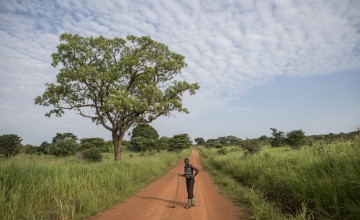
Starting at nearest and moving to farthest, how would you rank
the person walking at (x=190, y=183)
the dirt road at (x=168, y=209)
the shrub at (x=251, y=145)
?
the dirt road at (x=168, y=209), the person walking at (x=190, y=183), the shrub at (x=251, y=145)

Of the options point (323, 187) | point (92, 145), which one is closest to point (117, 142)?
point (323, 187)

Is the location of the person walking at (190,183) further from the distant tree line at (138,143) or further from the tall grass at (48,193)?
the distant tree line at (138,143)

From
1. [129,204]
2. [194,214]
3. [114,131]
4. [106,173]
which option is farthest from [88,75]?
[194,214]

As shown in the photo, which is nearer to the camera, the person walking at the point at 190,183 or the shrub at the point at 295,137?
the person walking at the point at 190,183

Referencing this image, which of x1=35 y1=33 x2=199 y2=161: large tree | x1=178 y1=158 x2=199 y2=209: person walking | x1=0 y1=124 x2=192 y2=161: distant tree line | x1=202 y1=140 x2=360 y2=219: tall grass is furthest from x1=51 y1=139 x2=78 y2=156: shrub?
x1=202 y1=140 x2=360 y2=219: tall grass

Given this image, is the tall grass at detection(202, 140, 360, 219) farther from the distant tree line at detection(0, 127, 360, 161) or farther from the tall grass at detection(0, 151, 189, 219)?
the tall grass at detection(0, 151, 189, 219)

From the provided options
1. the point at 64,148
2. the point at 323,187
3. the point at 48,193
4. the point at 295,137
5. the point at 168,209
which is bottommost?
the point at 168,209

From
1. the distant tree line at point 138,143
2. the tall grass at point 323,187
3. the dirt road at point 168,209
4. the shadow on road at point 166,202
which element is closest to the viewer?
the tall grass at point 323,187

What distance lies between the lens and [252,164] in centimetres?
1580

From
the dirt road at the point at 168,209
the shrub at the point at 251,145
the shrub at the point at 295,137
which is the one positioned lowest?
the dirt road at the point at 168,209

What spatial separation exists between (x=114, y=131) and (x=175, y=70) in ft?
27.6

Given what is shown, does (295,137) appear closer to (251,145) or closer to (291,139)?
(291,139)

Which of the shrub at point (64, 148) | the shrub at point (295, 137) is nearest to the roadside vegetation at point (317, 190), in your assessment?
the shrub at point (64, 148)

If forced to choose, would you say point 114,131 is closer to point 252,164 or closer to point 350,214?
point 252,164
